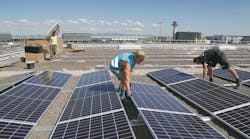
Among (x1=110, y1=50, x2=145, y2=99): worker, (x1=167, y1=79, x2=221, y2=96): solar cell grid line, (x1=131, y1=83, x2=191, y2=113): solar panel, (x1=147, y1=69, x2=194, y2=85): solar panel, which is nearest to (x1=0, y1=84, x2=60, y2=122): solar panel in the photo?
(x1=110, y1=50, x2=145, y2=99): worker

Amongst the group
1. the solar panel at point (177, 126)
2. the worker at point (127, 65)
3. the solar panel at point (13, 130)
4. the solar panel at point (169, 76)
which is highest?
the worker at point (127, 65)

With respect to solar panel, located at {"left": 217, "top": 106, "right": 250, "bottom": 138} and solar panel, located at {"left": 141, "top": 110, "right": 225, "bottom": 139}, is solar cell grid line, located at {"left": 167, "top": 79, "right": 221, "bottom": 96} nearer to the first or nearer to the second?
solar panel, located at {"left": 217, "top": 106, "right": 250, "bottom": 138}

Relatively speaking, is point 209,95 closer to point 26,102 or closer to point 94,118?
point 94,118

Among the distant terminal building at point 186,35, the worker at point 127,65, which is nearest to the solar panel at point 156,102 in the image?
→ the worker at point 127,65

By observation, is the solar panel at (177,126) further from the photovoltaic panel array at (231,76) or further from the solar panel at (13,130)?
the photovoltaic panel array at (231,76)

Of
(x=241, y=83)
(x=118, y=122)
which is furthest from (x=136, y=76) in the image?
(x=118, y=122)

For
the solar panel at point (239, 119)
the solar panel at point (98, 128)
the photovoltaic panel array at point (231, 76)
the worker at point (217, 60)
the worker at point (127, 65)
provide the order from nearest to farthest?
Result: the solar panel at point (98, 128) → the solar panel at point (239, 119) → the worker at point (127, 65) → the worker at point (217, 60) → the photovoltaic panel array at point (231, 76)

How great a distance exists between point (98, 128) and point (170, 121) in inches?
58.6

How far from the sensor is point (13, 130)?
14.8ft

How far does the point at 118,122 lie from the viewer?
14.3ft

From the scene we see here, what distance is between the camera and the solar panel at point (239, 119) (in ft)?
15.6

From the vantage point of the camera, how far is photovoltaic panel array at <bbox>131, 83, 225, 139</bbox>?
13.5 ft

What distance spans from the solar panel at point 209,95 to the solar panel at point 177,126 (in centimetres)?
125

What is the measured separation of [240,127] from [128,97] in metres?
2.78
